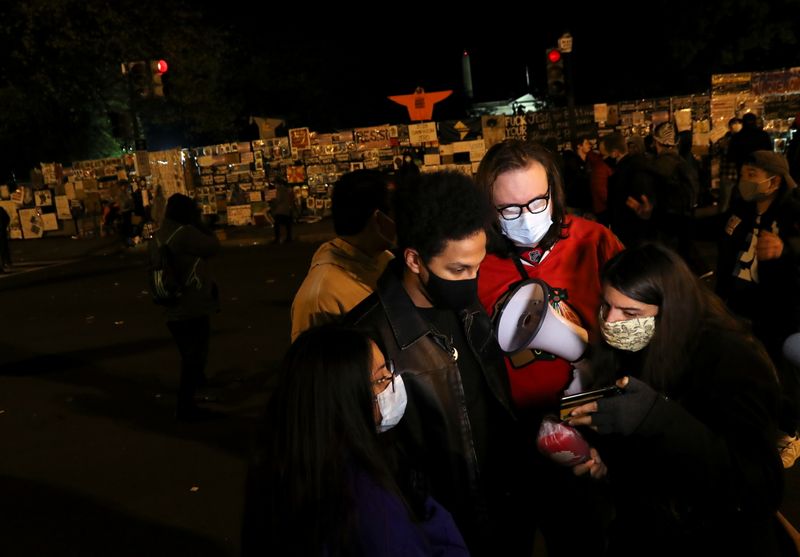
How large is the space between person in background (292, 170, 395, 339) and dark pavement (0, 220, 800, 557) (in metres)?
0.88

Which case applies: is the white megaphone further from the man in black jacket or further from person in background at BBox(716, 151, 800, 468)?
person in background at BBox(716, 151, 800, 468)

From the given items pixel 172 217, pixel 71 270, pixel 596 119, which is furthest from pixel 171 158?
pixel 172 217

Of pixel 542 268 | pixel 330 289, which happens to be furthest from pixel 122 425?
pixel 542 268

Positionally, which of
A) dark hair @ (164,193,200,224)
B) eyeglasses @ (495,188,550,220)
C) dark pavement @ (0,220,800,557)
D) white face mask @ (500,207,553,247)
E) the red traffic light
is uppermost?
the red traffic light

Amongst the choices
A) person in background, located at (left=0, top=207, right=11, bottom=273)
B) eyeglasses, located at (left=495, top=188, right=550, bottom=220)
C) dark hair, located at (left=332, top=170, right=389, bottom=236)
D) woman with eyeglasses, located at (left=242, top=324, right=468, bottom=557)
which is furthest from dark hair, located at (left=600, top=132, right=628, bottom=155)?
person in background, located at (left=0, top=207, right=11, bottom=273)

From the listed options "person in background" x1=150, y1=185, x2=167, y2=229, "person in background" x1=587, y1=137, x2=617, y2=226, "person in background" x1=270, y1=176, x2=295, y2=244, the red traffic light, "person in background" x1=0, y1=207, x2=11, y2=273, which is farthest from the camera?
"person in background" x1=150, y1=185, x2=167, y2=229

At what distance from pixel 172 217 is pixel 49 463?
7.11 feet

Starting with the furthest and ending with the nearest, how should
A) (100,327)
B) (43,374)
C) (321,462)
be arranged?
(100,327) → (43,374) → (321,462)

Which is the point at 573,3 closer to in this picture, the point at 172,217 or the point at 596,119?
the point at 596,119

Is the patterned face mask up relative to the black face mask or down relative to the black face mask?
down

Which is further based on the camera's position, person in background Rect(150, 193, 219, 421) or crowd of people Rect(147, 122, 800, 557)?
person in background Rect(150, 193, 219, 421)

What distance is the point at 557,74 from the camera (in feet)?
53.8

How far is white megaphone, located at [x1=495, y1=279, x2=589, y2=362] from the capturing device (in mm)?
2373

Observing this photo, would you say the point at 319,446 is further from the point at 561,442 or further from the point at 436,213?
the point at 436,213
